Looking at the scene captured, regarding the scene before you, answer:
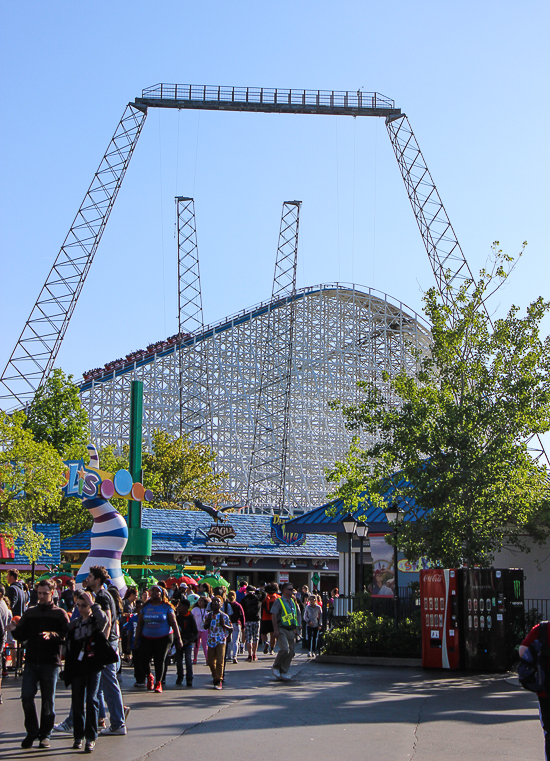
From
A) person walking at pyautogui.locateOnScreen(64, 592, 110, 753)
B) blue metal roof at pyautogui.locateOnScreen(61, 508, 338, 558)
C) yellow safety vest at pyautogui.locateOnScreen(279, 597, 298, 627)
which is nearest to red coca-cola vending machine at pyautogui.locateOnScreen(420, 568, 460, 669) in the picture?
yellow safety vest at pyautogui.locateOnScreen(279, 597, 298, 627)

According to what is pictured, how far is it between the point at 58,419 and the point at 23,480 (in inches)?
533

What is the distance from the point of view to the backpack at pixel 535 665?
5.57 metres

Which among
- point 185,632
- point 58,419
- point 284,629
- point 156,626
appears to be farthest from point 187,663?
point 58,419

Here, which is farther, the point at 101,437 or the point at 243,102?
the point at 243,102

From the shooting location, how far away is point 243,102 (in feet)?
164

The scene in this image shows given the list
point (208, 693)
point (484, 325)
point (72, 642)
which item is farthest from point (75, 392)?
point (72, 642)

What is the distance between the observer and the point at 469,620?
1325 centimetres

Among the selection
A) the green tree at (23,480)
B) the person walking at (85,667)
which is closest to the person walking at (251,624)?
the green tree at (23,480)

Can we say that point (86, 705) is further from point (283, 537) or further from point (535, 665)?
point (283, 537)

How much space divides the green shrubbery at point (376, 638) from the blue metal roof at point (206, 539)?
16714 mm

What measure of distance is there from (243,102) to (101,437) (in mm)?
21183

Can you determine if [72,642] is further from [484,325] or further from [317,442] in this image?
[317,442]

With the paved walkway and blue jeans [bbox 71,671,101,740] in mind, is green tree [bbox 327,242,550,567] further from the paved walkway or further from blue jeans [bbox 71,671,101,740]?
blue jeans [bbox 71,671,101,740]

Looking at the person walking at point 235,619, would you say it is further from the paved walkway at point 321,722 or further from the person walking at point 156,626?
the person walking at point 156,626
